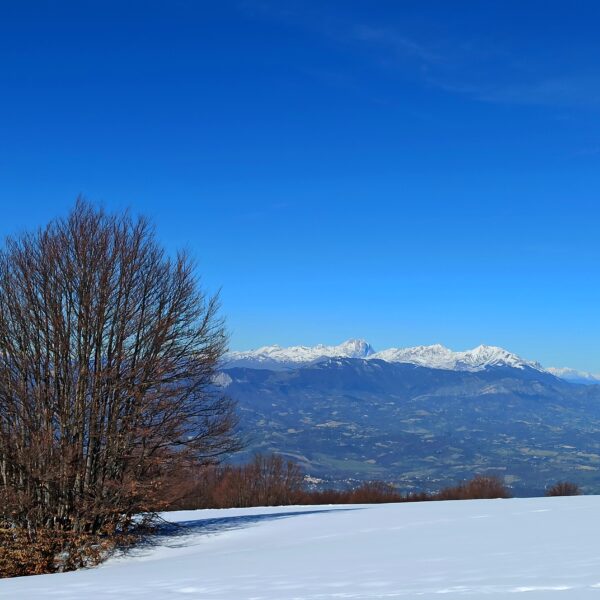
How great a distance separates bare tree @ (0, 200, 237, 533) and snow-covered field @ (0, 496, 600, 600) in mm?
2245

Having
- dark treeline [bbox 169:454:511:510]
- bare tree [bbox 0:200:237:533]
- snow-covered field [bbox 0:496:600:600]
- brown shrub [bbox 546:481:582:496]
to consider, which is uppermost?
bare tree [bbox 0:200:237:533]

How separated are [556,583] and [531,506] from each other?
1458cm

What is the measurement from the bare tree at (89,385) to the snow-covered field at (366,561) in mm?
2245

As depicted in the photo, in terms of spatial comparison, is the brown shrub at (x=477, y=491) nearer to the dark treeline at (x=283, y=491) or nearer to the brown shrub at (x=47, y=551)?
the dark treeline at (x=283, y=491)

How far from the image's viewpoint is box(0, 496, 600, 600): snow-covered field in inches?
375

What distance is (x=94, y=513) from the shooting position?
59.2ft

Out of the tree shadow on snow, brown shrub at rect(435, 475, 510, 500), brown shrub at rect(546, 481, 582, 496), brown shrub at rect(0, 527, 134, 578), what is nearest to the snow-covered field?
the tree shadow on snow

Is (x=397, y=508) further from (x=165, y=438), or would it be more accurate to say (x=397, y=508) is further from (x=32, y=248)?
(x=32, y=248)

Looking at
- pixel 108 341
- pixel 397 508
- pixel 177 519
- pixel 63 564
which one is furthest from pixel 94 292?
pixel 397 508

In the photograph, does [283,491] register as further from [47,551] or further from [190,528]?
[47,551]

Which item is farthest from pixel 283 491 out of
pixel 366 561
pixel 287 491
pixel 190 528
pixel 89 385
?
pixel 366 561

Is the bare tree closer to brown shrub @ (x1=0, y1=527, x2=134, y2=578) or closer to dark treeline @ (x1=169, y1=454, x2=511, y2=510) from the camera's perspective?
brown shrub @ (x1=0, y1=527, x2=134, y2=578)

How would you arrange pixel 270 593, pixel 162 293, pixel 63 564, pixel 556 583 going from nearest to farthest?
pixel 556 583
pixel 270 593
pixel 63 564
pixel 162 293

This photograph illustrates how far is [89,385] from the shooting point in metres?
19.2
